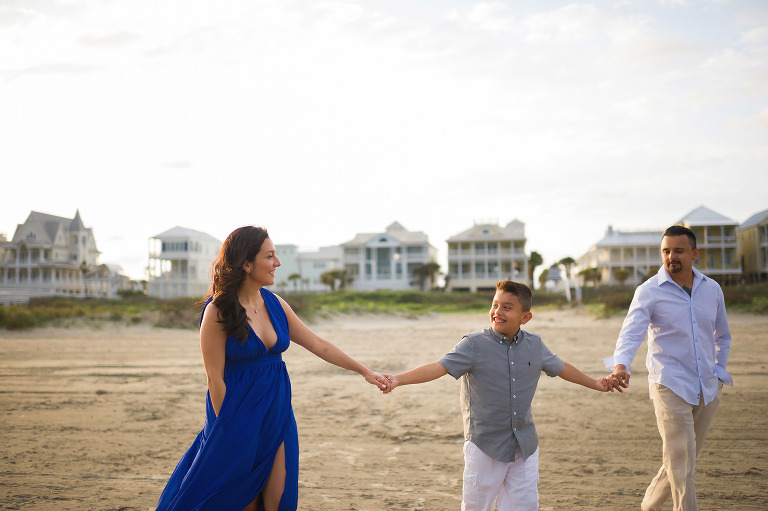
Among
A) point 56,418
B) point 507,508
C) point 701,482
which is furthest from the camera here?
point 56,418

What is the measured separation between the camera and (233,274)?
3.46 metres

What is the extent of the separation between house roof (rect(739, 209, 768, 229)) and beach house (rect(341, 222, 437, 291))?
31.6 metres

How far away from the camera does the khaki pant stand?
406 cm

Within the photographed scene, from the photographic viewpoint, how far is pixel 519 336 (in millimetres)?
3875

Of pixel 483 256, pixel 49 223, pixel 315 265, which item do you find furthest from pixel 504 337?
pixel 49 223

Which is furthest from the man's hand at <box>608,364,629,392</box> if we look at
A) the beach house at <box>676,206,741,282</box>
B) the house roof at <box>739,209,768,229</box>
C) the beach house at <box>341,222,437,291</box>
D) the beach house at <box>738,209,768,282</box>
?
the house roof at <box>739,209,768,229</box>

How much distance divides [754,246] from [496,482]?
63975mm

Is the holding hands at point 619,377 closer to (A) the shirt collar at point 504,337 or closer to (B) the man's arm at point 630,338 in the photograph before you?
(B) the man's arm at point 630,338

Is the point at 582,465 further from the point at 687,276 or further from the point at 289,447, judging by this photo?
the point at 289,447

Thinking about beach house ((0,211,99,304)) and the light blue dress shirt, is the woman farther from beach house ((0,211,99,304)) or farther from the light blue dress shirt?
beach house ((0,211,99,304))

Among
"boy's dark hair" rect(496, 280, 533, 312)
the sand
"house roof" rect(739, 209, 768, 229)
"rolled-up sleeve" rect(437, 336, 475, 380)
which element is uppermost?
"house roof" rect(739, 209, 768, 229)

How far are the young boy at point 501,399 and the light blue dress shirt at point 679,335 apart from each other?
2.78 ft

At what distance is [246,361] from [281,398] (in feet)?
0.98

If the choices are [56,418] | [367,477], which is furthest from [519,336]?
[56,418]
